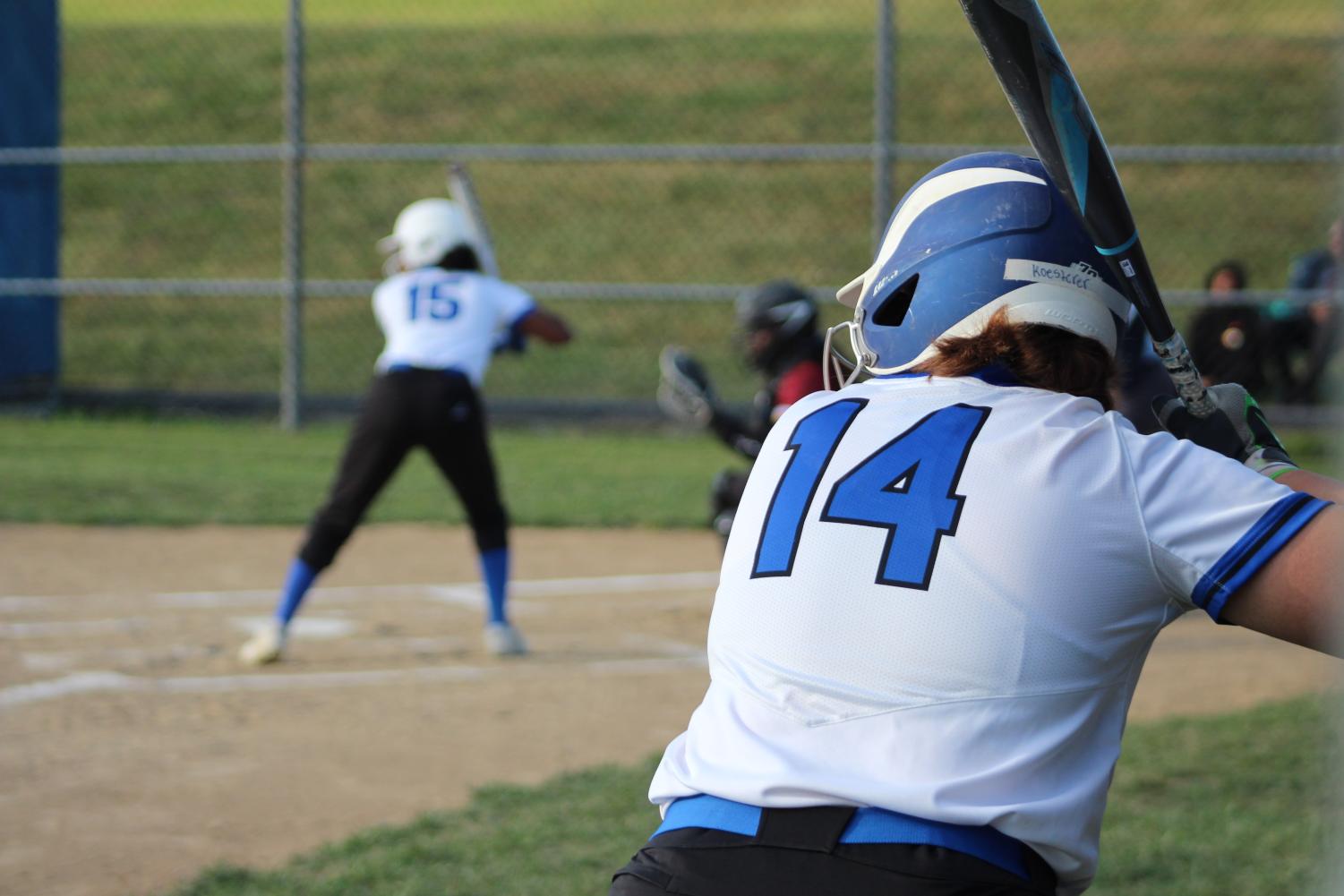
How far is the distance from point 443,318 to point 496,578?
3.87 ft

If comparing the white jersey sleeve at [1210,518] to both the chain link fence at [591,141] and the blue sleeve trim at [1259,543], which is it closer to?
the blue sleeve trim at [1259,543]

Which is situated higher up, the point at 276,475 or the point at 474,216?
the point at 474,216

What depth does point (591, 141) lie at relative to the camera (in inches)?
836

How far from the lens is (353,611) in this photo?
24.4ft

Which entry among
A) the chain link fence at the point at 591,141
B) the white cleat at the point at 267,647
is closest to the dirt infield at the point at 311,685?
the white cleat at the point at 267,647

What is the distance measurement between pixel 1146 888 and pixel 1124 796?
32.6 inches

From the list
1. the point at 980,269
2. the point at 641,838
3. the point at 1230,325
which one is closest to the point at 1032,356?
the point at 980,269

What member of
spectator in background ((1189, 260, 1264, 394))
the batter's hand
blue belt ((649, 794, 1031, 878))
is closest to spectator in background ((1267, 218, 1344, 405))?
spectator in background ((1189, 260, 1264, 394))

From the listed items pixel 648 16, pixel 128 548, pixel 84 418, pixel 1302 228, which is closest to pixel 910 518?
pixel 128 548

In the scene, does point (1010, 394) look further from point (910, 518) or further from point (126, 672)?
point (126, 672)

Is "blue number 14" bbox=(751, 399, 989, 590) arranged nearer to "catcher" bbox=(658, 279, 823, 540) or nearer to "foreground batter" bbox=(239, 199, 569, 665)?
"catcher" bbox=(658, 279, 823, 540)

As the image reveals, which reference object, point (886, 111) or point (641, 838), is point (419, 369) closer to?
point (641, 838)

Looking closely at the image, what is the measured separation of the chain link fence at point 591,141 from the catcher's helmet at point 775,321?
956 centimetres

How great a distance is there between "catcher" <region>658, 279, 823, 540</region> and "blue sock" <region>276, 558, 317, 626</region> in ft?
5.54
